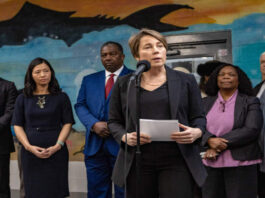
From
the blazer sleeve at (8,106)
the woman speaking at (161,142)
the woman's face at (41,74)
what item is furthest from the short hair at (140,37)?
the blazer sleeve at (8,106)

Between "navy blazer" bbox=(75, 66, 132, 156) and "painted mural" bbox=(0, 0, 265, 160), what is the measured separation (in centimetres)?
136

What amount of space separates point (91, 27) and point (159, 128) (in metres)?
3.34

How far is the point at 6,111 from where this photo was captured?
3.72m

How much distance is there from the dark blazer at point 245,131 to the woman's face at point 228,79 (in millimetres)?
117

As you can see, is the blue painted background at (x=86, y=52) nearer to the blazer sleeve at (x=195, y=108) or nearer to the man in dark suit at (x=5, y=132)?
the man in dark suit at (x=5, y=132)

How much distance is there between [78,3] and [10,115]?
2.10 metres

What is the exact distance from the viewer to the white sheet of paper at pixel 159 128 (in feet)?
5.97

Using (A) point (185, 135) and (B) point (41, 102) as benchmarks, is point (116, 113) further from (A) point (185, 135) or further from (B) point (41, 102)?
(B) point (41, 102)

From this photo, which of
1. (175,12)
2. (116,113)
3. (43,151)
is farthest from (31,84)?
(175,12)

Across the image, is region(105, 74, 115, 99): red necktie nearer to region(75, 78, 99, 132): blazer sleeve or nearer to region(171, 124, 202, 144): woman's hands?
region(75, 78, 99, 132): blazer sleeve

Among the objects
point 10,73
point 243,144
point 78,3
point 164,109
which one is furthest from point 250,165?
point 10,73

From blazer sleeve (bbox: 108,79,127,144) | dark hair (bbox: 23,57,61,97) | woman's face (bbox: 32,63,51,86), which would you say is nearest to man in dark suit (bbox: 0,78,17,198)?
dark hair (bbox: 23,57,61,97)

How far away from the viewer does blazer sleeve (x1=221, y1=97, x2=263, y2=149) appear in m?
2.86

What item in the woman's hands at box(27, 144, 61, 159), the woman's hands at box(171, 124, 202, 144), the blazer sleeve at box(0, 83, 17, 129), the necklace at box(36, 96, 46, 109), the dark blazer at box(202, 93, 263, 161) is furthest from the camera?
the blazer sleeve at box(0, 83, 17, 129)
